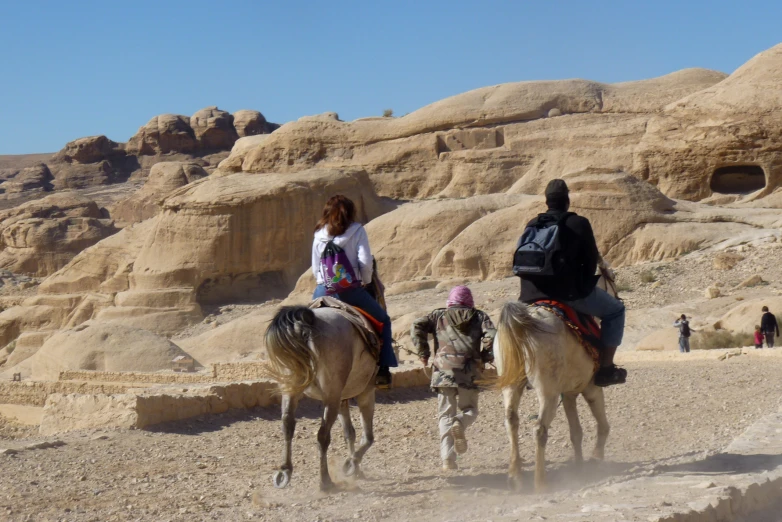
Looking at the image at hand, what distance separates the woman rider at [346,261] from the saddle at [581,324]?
1237 millimetres

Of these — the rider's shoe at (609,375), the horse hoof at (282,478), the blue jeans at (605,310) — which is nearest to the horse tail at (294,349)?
the horse hoof at (282,478)

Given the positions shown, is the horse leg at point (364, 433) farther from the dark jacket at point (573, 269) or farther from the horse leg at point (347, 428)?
the dark jacket at point (573, 269)

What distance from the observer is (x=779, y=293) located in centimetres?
2238

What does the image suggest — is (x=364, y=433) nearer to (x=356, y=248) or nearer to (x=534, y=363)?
(x=356, y=248)

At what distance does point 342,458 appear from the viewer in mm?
7965

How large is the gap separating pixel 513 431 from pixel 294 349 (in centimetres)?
154

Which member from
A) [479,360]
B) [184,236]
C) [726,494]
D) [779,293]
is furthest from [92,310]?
[726,494]

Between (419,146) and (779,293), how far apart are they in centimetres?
2282

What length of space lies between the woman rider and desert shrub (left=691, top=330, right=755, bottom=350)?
1355 centimetres

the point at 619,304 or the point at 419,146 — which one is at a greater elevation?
the point at 419,146

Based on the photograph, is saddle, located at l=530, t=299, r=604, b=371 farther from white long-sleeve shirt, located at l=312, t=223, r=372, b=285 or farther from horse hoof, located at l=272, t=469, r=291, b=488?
horse hoof, located at l=272, t=469, r=291, b=488

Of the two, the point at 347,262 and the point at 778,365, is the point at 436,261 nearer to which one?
the point at 778,365

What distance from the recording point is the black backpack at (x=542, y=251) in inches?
254

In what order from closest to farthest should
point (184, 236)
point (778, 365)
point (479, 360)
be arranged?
1. point (479, 360)
2. point (778, 365)
3. point (184, 236)
